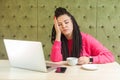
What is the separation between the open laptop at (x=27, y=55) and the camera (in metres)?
1.24

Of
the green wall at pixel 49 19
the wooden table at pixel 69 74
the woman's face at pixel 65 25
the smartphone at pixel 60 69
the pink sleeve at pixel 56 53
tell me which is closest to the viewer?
the wooden table at pixel 69 74

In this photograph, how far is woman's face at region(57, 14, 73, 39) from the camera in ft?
5.92

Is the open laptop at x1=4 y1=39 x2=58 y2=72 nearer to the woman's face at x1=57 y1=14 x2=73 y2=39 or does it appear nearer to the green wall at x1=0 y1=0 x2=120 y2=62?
the woman's face at x1=57 y1=14 x2=73 y2=39

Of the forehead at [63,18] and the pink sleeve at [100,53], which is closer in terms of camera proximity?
the pink sleeve at [100,53]

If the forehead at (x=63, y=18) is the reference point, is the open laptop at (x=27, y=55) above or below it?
below

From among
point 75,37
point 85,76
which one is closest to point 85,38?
point 75,37

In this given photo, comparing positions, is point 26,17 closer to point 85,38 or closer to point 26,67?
point 85,38

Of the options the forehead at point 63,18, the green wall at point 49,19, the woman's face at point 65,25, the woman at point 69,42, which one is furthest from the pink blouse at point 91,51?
the green wall at point 49,19

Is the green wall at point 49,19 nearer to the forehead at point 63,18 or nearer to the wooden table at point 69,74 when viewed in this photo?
the forehead at point 63,18

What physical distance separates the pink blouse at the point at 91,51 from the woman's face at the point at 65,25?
11 cm

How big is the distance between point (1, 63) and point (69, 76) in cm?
65

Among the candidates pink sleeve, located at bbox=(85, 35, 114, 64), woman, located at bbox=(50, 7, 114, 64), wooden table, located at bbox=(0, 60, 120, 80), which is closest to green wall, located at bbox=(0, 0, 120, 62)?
woman, located at bbox=(50, 7, 114, 64)

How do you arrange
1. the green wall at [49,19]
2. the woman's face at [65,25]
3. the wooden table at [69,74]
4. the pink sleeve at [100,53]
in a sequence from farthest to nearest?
the green wall at [49,19], the woman's face at [65,25], the pink sleeve at [100,53], the wooden table at [69,74]

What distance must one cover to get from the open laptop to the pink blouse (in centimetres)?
32
